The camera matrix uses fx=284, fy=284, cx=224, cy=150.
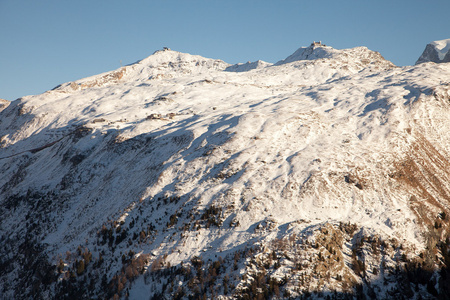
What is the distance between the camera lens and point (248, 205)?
27.8 m

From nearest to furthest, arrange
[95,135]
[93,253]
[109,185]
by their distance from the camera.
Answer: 1. [93,253]
2. [109,185]
3. [95,135]

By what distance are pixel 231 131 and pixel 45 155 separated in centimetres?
3831

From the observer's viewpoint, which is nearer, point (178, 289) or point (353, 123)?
point (178, 289)

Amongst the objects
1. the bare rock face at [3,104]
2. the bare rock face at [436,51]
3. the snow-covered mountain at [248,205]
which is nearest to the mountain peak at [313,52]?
the snow-covered mountain at [248,205]

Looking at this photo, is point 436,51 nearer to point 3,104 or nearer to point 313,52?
point 313,52

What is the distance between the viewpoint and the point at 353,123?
4228cm

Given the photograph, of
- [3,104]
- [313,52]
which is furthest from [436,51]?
[3,104]

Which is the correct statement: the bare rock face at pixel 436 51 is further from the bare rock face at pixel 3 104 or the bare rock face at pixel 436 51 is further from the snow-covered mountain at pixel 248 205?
the bare rock face at pixel 3 104

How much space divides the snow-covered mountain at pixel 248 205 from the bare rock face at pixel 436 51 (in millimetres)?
142801

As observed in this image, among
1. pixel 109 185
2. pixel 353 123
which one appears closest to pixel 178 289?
pixel 109 185

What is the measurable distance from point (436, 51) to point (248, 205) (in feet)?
653

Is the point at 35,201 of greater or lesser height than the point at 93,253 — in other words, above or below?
above

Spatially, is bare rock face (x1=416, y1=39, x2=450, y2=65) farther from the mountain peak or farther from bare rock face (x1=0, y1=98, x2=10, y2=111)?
bare rock face (x1=0, y1=98, x2=10, y2=111)

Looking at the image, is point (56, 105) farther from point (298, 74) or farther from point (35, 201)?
point (298, 74)
